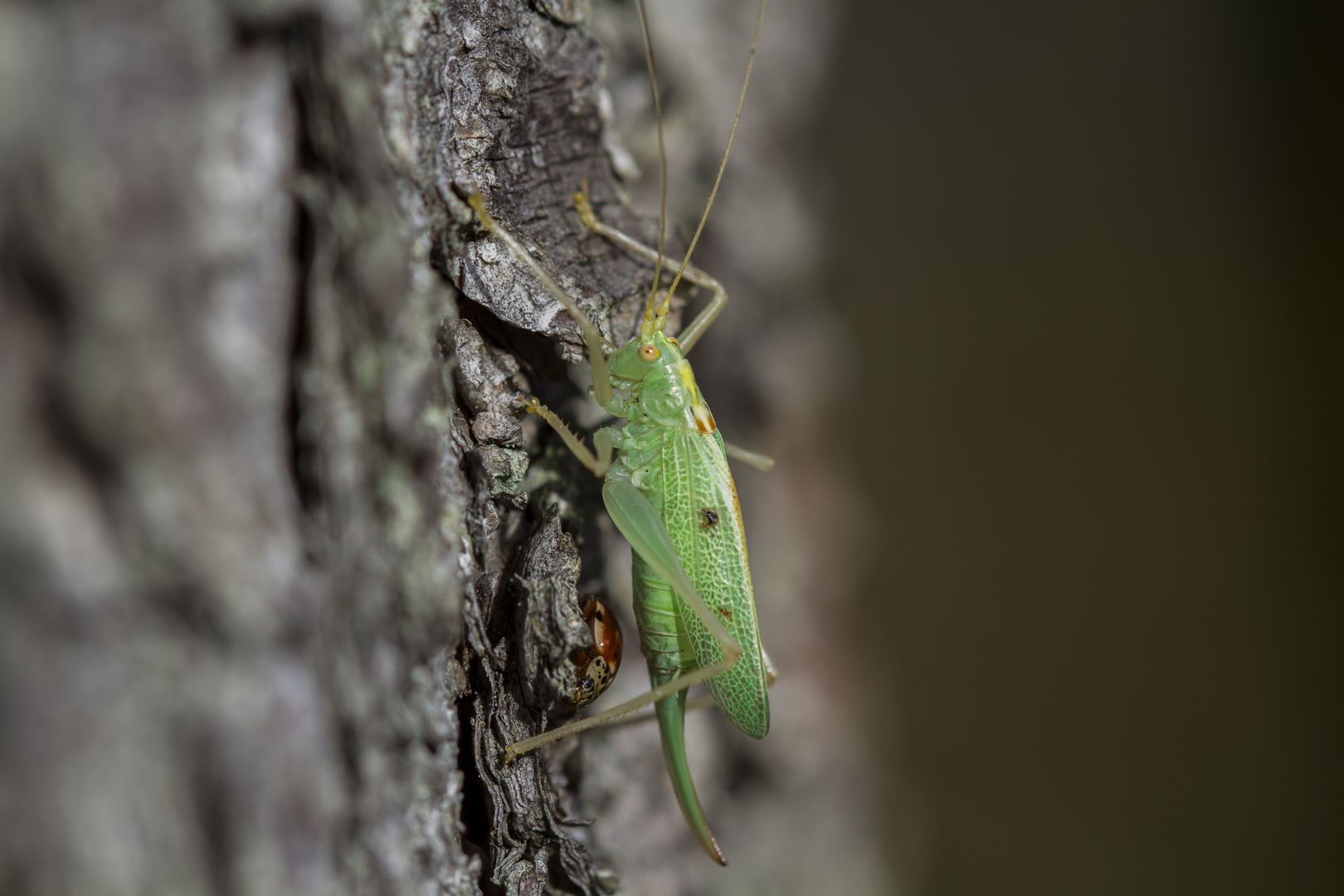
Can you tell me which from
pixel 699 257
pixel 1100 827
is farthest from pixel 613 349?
pixel 1100 827

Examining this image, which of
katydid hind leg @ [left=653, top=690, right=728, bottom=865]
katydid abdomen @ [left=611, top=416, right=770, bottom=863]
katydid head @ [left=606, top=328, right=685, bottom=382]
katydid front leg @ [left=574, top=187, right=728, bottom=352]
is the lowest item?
katydid hind leg @ [left=653, top=690, right=728, bottom=865]

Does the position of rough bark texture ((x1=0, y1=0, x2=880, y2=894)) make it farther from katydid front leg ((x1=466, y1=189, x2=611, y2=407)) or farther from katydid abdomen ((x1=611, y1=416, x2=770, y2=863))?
katydid abdomen ((x1=611, y1=416, x2=770, y2=863))

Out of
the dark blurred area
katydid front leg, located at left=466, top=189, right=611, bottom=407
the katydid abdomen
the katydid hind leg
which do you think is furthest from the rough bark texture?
the dark blurred area

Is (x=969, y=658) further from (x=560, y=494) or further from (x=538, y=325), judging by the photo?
(x=538, y=325)

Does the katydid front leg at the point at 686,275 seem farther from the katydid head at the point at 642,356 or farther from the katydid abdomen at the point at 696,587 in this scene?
the katydid abdomen at the point at 696,587

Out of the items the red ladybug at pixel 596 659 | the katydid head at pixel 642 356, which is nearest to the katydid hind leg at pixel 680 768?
the red ladybug at pixel 596 659
